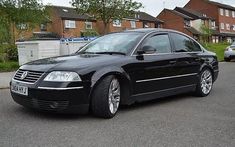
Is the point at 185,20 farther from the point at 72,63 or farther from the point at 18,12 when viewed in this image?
the point at 72,63

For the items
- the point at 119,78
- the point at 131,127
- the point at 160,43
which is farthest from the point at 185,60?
the point at 131,127

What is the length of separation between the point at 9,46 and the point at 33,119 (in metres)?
16.7

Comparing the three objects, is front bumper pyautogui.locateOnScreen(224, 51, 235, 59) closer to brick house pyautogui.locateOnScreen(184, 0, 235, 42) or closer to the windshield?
the windshield

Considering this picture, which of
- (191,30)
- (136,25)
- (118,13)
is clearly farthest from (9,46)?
(191,30)

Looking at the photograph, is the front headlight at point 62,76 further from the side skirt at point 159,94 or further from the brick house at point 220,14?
the brick house at point 220,14

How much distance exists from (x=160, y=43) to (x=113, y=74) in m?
1.66

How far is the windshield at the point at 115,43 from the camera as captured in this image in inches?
267

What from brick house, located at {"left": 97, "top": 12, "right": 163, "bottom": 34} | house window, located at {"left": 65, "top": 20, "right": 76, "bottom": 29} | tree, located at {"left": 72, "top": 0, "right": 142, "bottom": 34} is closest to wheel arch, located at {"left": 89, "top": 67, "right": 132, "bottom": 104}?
tree, located at {"left": 72, "top": 0, "right": 142, "bottom": 34}

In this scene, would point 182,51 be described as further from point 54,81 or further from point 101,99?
point 54,81

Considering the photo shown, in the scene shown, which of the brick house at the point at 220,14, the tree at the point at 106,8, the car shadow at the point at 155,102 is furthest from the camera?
the brick house at the point at 220,14

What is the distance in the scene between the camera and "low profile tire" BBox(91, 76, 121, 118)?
5.86 meters

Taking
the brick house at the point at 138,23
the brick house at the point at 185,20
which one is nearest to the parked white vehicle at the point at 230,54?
the brick house at the point at 138,23

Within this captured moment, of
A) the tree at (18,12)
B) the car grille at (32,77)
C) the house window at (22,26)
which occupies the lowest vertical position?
the car grille at (32,77)

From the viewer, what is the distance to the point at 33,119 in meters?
5.84
